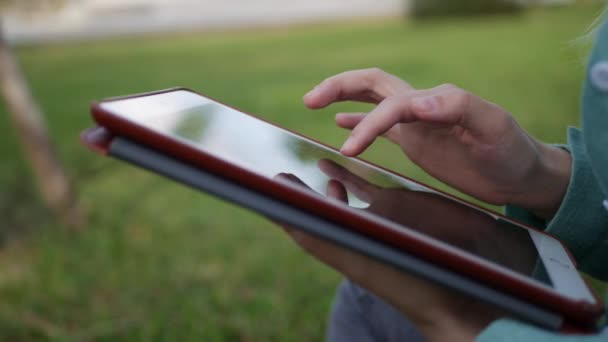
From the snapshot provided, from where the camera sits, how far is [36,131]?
8.61 feet

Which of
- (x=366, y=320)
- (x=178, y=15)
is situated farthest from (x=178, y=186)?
(x=178, y=15)

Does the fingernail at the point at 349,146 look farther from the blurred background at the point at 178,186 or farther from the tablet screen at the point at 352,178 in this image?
the blurred background at the point at 178,186

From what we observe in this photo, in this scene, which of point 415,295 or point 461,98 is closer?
point 415,295

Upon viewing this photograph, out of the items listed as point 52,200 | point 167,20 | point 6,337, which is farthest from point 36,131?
point 167,20

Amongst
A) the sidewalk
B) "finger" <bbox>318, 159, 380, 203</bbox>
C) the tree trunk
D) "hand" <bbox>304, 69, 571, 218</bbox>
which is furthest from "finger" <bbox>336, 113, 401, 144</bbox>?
the sidewalk

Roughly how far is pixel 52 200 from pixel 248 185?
2.31 m

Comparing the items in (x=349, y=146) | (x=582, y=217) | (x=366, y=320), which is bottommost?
(x=366, y=320)

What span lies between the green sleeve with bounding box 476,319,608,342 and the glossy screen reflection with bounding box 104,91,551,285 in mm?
72

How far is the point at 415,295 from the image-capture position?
0.66 metres

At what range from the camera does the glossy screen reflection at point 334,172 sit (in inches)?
27.4

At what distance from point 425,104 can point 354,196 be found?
0.14m

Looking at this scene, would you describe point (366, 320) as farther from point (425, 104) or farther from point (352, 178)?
point (425, 104)

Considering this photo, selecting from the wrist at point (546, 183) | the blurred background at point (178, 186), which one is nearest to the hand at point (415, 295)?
the wrist at point (546, 183)

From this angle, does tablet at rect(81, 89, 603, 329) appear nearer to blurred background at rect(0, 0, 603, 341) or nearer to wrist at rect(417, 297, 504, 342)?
wrist at rect(417, 297, 504, 342)
